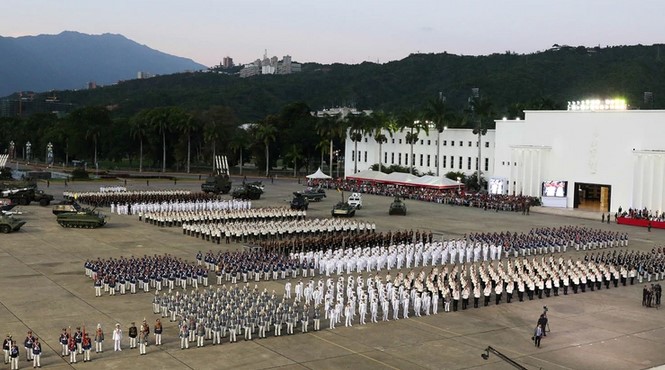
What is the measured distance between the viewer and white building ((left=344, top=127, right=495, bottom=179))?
78.1 metres

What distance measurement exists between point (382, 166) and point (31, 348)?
2883 inches

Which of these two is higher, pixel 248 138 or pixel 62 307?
pixel 248 138

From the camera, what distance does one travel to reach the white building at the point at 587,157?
5603 cm

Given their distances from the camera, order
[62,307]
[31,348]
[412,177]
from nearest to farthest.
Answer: [31,348], [62,307], [412,177]

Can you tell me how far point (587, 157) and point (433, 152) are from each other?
83.9 ft

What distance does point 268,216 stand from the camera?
47.5 m

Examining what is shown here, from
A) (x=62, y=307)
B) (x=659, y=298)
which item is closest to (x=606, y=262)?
(x=659, y=298)

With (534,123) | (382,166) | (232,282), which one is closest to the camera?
(232,282)

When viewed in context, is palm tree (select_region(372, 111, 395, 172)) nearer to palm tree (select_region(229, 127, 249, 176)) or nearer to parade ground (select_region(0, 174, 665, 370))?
palm tree (select_region(229, 127, 249, 176))

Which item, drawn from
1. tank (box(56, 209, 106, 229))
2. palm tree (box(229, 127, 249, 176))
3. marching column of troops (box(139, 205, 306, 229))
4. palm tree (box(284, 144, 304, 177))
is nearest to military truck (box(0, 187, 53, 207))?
marching column of troops (box(139, 205, 306, 229))

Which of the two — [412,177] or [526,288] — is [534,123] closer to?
[412,177]

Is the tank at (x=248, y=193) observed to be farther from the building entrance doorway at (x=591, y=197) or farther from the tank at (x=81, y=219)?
the building entrance doorway at (x=591, y=197)

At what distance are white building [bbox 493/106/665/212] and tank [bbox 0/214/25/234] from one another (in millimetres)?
42024

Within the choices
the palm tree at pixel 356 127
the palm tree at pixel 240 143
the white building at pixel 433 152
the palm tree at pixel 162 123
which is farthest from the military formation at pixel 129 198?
the palm tree at pixel 162 123
